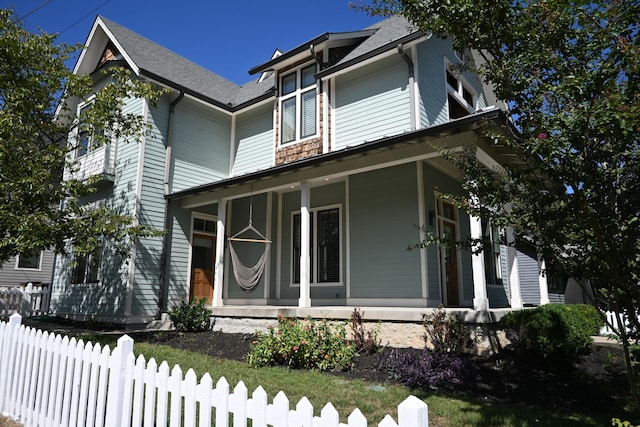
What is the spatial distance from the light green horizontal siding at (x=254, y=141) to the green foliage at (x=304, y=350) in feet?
22.3

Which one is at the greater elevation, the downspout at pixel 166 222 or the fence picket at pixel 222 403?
the downspout at pixel 166 222

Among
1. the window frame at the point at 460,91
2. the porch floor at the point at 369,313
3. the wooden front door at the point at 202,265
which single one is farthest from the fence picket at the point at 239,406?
the window frame at the point at 460,91

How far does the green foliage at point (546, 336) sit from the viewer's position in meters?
5.70

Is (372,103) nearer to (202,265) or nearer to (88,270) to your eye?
(202,265)

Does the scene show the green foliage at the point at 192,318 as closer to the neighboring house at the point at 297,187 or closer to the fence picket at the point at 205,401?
the neighboring house at the point at 297,187

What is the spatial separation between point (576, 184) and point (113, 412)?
3441 millimetres

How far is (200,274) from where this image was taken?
12.2m

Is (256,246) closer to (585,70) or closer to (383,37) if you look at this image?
(383,37)

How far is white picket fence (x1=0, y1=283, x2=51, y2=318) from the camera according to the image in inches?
504

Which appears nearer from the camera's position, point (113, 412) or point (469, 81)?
point (113, 412)

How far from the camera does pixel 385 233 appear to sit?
9.37 metres

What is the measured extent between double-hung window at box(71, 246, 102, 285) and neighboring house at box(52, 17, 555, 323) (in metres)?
0.06

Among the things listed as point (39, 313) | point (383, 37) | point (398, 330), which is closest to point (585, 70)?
point (398, 330)

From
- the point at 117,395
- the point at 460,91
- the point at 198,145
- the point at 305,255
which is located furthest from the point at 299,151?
the point at 117,395
